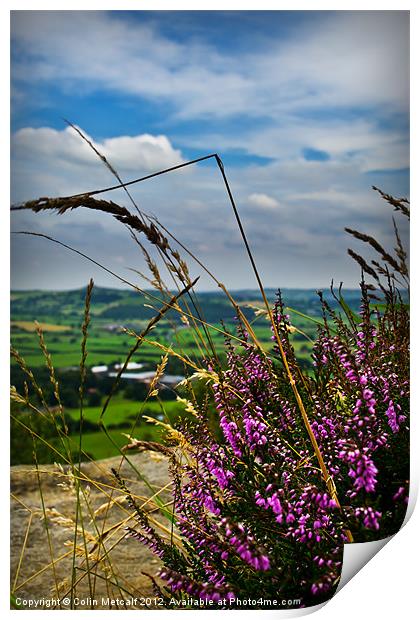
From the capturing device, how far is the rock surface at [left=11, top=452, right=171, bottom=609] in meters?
2.26

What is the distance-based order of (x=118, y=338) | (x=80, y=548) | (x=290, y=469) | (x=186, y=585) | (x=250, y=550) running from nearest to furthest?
(x=250, y=550)
(x=186, y=585)
(x=290, y=469)
(x=80, y=548)
(x=118, y=338)

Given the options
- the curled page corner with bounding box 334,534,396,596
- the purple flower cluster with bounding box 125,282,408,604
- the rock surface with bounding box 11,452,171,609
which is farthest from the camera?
the rock surface with bounding box 11,452,171,609

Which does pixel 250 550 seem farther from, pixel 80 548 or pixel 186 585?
pixel 80 548

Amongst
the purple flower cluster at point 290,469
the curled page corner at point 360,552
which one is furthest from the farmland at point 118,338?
the curled page corner at point 360,552

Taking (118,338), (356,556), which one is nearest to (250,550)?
(356,556)

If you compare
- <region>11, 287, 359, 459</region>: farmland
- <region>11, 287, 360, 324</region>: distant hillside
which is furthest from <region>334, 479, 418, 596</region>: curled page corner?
<region>11, 287, 360, 324</region>: distant hillside

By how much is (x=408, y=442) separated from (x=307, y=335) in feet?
1.58

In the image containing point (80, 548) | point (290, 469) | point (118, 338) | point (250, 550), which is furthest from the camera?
point (118, 338)

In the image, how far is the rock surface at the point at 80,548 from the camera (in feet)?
7.43

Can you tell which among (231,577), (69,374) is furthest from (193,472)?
(69,374)

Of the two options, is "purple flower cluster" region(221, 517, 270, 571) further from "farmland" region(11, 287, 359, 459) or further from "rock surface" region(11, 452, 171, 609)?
"farmland" region(11, 287, 359, 459)

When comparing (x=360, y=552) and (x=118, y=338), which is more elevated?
(x=118, y=338)

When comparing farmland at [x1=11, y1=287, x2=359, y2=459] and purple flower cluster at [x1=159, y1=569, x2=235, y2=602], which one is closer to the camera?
purple flower cluster at [x1=159, y1=569, x2=235, y2=602]

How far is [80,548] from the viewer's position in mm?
2275
